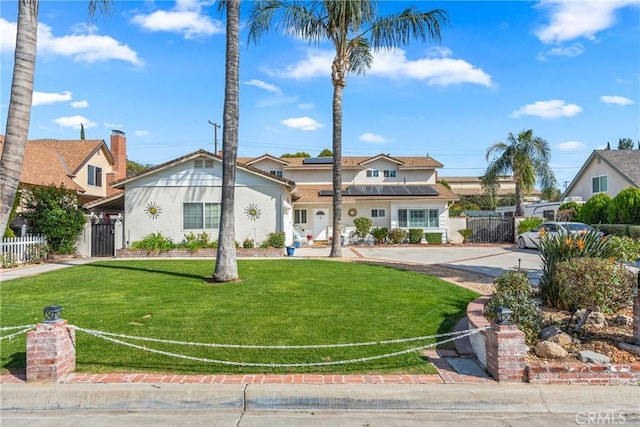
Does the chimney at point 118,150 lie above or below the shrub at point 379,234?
above

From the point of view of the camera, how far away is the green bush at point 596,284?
5.39m

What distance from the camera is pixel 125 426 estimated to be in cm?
378

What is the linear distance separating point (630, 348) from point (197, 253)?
52.2ft

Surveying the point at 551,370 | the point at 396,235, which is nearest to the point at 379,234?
the point at 396,235

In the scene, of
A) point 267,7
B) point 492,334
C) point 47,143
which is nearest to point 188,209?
point 267,7

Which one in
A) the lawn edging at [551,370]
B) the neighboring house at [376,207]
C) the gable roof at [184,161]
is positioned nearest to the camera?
the lawn edging at [551,370]

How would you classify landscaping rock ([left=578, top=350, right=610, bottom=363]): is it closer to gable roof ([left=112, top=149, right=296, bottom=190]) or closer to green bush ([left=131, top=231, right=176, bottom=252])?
gable roof ([left=112, top=149, right=296, bottom=190])

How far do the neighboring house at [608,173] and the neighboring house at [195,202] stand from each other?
925 inches

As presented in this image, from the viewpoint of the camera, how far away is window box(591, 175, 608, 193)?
94.3 feet

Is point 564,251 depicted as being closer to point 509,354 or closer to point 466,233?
point 509,354

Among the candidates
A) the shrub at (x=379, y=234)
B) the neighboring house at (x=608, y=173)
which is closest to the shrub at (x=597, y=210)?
the neighboring house at (x=608, y=173)

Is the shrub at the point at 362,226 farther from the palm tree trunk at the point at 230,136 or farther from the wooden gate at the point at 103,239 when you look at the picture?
the palm tree trunk at the point at 230,136

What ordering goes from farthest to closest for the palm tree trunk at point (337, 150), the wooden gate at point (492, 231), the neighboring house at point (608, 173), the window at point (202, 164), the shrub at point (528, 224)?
the wooden gate at point (492, 231) < the neighboring house at point (608, 173) < the shrub at point (528, 224) < the window at point (202, 164) < the palm tree trunk at point (337, 150)

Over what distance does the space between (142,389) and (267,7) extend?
14.4 meters
